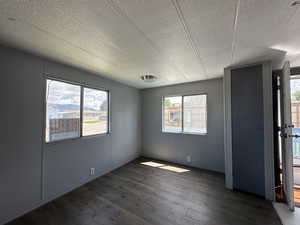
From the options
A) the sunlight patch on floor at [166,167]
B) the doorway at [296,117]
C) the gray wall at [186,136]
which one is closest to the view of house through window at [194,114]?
the gray wall at [186,136]

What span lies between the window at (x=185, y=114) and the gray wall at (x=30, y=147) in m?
2.31

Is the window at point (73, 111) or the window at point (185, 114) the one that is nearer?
the window at point (73, 111)

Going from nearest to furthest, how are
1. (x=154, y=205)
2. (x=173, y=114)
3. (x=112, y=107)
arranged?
(x=154, y=205) < (x=112, y=107) < (x=173, y=114)

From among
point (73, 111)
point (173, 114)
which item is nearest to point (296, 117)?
point (173, 114)

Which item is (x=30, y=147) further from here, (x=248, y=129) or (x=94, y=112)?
(x=248, y=129)

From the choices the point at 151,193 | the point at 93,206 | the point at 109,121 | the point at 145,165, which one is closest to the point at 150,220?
the point at 151,193

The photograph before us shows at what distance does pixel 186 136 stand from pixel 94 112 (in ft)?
8.46

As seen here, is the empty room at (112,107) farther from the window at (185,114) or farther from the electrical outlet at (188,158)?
the electrical outlet at (188,158)

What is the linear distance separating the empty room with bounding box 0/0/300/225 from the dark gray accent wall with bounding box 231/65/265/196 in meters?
0.02

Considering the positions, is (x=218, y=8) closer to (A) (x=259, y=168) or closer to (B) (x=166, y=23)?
(B) (x=166, y=23)

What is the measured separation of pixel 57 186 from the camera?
2166 mm

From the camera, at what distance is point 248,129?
227cm

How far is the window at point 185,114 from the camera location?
3.46 m

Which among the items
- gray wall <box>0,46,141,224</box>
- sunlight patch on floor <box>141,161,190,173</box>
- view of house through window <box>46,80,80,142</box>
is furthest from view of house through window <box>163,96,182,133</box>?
view of house through window <box>46,80,80,142</box>
